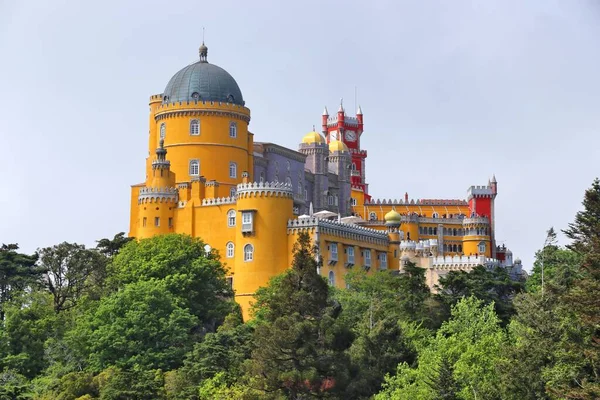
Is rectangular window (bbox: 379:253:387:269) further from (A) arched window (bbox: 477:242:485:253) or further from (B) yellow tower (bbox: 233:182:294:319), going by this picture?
(A) arched window (bbox: 477:242:485:253)

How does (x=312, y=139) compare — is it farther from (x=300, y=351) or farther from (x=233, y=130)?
(x=300, y=351)

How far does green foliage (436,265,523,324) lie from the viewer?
95.4 meters

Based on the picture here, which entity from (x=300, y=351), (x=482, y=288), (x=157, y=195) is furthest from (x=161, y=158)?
(x=300, y=351)

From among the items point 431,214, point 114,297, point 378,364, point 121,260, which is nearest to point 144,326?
point 114,297

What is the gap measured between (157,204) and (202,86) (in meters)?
10.0

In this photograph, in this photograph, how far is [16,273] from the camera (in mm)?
102625

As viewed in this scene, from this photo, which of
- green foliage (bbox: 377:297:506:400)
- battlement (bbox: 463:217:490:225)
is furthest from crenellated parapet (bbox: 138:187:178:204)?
battlement (bbox: 463:217:490:225)

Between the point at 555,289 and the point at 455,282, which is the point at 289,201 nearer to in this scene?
the point at 455,282

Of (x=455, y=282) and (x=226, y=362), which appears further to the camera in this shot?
(x=455, y=282)

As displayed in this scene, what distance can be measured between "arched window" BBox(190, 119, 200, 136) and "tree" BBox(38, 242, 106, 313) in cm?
1261

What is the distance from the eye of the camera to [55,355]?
305 feet

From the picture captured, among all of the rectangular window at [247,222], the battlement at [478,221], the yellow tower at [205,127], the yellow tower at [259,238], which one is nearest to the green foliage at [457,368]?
the yellow tower at [259,238]

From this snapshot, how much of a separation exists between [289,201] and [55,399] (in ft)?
79.8

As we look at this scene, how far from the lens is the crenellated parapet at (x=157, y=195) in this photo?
105m
